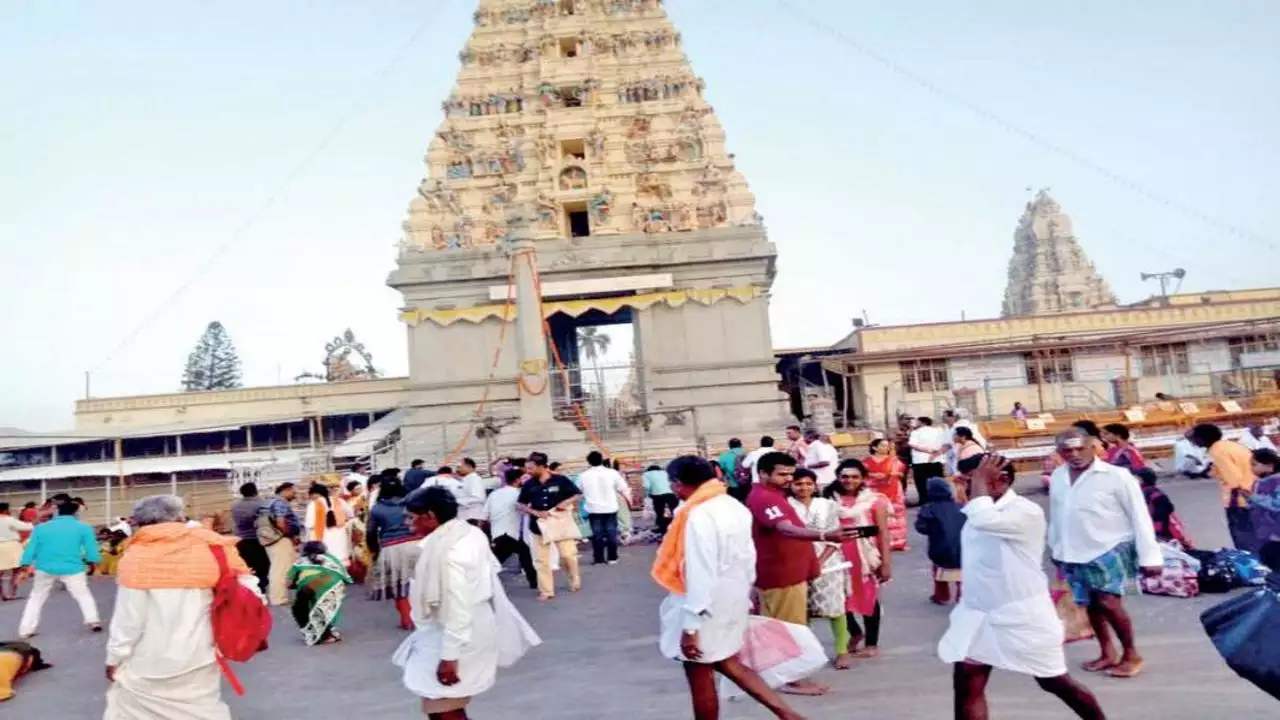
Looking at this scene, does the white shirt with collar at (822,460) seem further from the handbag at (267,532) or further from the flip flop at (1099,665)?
the handbag at (267,532)

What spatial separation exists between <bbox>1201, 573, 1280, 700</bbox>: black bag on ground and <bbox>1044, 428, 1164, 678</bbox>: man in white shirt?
2298 millimetres

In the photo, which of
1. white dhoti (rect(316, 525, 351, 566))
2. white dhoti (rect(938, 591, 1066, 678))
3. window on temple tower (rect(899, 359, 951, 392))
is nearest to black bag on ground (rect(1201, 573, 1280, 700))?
white dhoti (rect(938, 591, 1066, 678))

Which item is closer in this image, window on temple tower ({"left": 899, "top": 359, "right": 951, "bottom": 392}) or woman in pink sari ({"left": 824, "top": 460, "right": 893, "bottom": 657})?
woman in pink sari ({"left": 824, "top": 460, "right": 893, "bottom": 657})

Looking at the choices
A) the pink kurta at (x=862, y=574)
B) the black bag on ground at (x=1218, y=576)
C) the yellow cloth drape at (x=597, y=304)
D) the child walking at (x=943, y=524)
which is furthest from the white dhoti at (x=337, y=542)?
the yellow cloth drape at (x=597, y=304)

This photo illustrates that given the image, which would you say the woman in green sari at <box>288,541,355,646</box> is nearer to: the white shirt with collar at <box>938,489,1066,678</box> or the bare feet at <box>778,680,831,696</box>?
the bare feet at <box>778,680,831,696</box>

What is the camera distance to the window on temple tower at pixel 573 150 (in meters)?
28.2

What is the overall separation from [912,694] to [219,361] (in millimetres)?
70645

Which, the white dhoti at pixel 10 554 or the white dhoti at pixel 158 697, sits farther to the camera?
the white dhoti at pixel 10 554

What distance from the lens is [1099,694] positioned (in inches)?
217

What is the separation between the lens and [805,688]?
5.86 meters

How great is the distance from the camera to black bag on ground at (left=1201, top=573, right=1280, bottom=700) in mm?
3209

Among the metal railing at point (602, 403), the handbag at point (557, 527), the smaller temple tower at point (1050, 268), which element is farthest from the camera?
the smaller temple tower at point (1050, 268)

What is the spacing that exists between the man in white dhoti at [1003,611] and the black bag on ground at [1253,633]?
3.45 ft

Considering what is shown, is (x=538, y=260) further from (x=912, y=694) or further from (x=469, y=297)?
(x=912, y=694)
